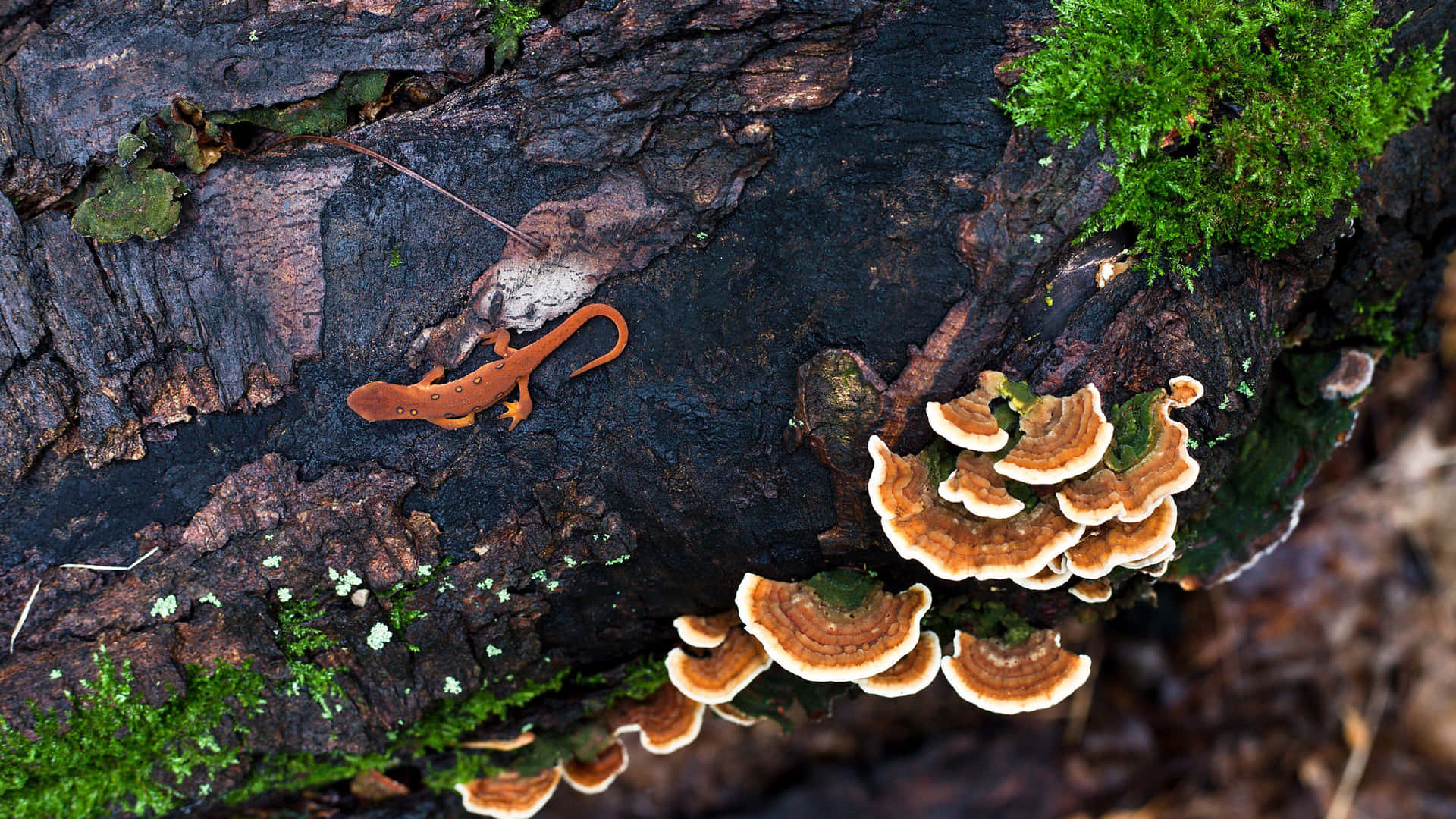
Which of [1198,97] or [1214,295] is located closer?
[1198,97]

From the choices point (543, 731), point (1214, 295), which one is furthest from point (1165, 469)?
point (543, 731)

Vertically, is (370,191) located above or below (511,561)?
above

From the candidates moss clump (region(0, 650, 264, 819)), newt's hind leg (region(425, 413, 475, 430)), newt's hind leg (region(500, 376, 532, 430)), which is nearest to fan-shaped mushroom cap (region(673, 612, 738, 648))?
newt's hind leg (region(500, 376, 532, 430))

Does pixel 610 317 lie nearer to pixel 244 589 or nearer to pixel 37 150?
pixel 244 589

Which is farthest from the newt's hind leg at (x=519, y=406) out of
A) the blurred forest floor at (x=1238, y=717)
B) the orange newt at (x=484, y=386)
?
the blurred forest floor at (x=1238, y=717)

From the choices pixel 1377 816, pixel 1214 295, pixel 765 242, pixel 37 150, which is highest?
pixel 37 150

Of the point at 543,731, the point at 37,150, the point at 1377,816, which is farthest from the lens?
the point at 1377,816

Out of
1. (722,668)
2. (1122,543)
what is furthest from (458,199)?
(1122,543)
